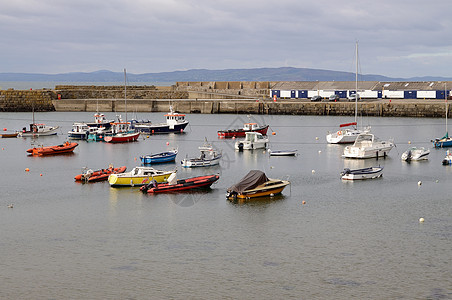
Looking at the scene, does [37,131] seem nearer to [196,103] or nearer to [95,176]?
[196,103]

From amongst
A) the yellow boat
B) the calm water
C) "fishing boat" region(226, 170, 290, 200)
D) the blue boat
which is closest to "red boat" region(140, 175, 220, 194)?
the calm water

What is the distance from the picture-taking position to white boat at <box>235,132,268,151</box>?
180 ft

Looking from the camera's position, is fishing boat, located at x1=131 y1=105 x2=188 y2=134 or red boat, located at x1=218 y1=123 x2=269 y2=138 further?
fishing boat, located at x1=131 y1=105 x2=188 y2=134

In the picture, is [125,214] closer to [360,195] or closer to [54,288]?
[54,288]

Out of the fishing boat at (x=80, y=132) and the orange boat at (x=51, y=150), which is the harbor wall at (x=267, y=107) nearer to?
the fishing boat at (x=80, y=132)

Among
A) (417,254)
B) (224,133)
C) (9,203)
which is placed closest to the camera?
(417,254)

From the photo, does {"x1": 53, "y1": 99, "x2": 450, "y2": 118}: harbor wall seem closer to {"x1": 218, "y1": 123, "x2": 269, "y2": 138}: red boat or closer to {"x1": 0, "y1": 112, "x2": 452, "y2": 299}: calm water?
{"x1": 218, "y1": 123, "x2": 269, "y2": 138}: red boat

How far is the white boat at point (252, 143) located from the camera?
2156 inches

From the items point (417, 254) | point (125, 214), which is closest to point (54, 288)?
point (125, 214)

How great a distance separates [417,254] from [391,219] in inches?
217

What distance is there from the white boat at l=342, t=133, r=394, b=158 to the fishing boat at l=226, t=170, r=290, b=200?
621 inches

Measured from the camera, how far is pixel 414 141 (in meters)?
60.9

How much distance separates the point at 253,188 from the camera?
1332 inches

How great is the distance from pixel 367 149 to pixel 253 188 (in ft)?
58.3
